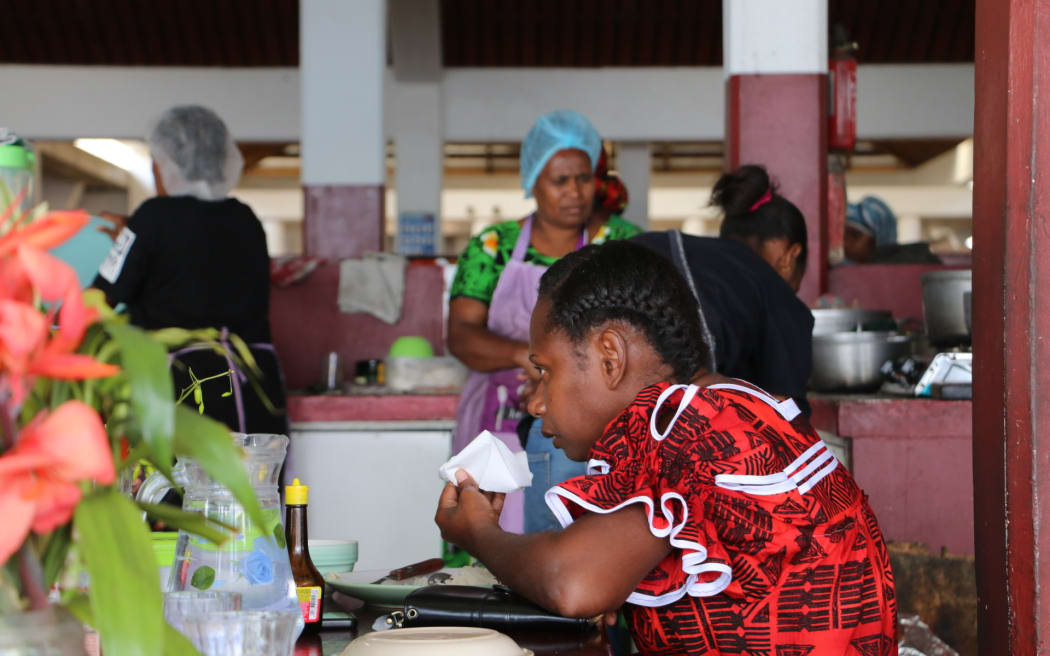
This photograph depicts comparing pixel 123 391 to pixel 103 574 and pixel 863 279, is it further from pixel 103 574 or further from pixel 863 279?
pixel 863 279

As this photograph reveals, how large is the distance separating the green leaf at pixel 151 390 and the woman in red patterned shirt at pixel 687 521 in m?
0.68

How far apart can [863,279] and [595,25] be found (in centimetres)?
402

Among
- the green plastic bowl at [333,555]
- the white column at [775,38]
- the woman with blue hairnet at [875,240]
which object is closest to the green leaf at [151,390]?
the green plastic bowl at [333,555]

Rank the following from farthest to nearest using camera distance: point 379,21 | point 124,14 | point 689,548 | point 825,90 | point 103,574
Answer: point 124,14 → point 379,21 → point 825,90 → point 689,548 → point 103,574

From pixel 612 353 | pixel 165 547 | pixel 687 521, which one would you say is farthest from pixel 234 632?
pixel 612 353

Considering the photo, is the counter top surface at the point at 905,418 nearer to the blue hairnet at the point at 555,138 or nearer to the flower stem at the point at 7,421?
the blue hairnet at the point at 555,138

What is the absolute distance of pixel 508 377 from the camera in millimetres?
2996

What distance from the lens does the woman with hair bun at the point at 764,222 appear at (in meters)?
2.53

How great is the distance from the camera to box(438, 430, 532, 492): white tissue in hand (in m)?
1.42

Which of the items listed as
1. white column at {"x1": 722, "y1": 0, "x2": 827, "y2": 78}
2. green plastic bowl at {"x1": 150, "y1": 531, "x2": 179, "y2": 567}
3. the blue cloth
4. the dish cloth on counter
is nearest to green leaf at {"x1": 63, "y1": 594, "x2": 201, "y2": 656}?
green plastic bowl at {"x1": 150, "y1": 531, "x2": 179, "y2": 567}

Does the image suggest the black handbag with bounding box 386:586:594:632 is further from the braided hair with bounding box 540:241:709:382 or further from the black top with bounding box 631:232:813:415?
the black top with bounding box 631:232:813:415

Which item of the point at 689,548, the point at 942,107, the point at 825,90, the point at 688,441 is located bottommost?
the point at 689,548

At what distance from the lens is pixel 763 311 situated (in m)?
2.17

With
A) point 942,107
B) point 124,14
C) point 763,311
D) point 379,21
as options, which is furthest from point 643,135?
point 763,311
